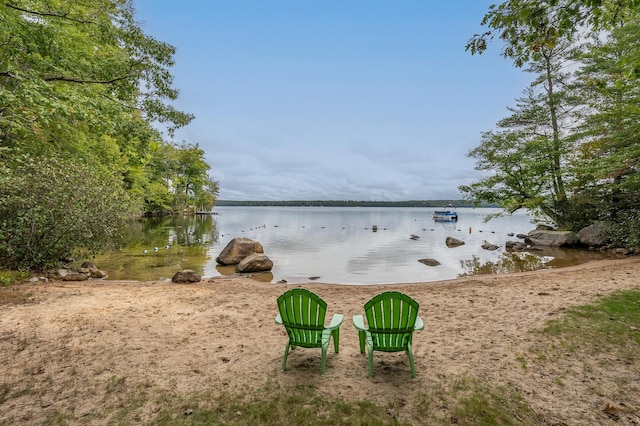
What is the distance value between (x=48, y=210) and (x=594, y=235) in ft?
83.2

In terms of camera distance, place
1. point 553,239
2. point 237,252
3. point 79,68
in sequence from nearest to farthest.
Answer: point 79,68
point 237,252
point 553,239

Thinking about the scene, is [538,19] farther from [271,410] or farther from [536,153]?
[536,153]

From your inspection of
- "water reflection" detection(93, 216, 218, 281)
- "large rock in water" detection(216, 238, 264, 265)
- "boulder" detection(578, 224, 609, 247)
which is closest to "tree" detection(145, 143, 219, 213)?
"water reflection" detection(93, 216, 218, 281)

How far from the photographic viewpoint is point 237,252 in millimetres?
15094

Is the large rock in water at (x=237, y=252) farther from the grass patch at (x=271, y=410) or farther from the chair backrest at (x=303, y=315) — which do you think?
A: the grass patch at (x=271, y=410)

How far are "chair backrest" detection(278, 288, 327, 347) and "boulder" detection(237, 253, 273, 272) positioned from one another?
9.66 metres

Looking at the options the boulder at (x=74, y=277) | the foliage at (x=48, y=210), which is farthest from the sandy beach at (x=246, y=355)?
the foliage at (x=48, y=210)

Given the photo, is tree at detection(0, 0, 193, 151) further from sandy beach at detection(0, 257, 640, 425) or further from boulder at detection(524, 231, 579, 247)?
boulder at detection(524, 231, 579, 247)

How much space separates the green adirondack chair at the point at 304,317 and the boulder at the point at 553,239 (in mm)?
21057

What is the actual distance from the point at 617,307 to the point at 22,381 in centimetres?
932

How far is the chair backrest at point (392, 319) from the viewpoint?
12.1 feet

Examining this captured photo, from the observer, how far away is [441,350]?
4559 millimetres

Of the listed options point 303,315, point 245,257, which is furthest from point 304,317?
point 245,257

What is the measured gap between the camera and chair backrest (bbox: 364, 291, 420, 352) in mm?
3691
